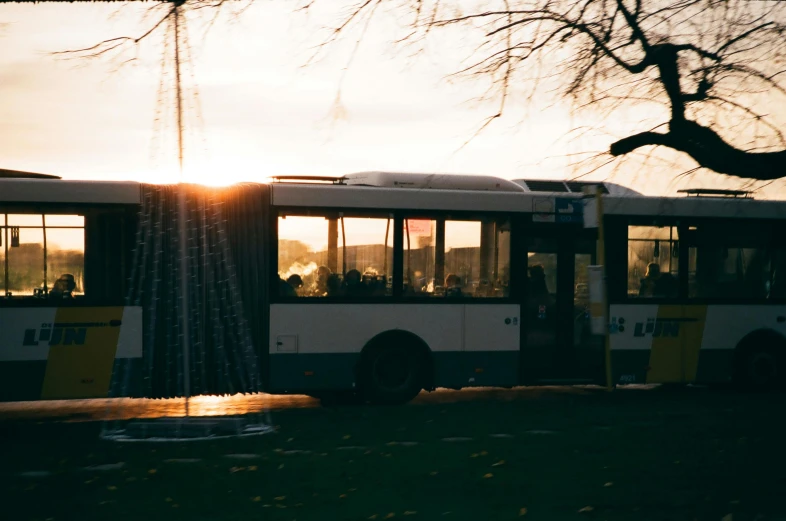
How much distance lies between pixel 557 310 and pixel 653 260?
1.79 metres

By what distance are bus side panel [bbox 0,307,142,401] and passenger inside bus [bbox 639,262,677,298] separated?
7.55 metres

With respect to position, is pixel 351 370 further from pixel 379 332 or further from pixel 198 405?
pixel 198 405

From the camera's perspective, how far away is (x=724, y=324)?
1584 cm

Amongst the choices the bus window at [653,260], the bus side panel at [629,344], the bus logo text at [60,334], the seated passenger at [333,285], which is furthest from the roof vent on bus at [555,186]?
the bus logo text at [60,334]

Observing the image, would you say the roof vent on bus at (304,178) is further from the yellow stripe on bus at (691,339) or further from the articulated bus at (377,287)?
the yellow stripe on bus at (691,339)

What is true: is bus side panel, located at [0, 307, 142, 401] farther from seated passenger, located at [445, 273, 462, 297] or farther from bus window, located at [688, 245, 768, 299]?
bus window, located at [688, 245, 768, 299]

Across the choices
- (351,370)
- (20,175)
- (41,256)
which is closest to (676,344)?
(351,370)

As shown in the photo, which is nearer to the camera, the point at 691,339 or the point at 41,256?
the point at 41,256

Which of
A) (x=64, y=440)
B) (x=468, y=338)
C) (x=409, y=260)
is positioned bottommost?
(x=64, y=440)

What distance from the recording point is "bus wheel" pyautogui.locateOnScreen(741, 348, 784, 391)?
51.9 feet

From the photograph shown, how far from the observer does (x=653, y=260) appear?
616 inches

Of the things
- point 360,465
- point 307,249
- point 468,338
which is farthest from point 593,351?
point 360,465

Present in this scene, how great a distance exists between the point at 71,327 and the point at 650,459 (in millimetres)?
7157

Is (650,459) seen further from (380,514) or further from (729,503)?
(380,514)
